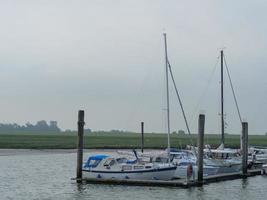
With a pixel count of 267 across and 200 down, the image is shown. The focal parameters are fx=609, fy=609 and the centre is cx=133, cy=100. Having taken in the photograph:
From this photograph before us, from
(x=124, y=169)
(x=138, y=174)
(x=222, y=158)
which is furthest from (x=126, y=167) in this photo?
(x=222, y=158)

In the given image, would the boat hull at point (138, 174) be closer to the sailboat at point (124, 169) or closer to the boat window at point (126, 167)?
the sailboat at point (124, 169)

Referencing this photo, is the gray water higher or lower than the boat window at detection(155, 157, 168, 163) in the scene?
lower

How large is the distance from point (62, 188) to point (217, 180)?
12686mm

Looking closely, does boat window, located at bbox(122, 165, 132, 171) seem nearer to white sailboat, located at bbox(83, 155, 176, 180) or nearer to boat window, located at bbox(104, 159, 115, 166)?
white sailboat, located at bbox(83, 155, 176, 180)

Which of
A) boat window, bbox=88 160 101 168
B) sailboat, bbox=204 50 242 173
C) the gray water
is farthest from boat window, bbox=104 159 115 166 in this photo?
sailboat, bbox=204 50 242 173

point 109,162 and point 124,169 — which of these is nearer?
point 124,169

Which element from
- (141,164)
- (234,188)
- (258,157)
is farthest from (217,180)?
(258,157)

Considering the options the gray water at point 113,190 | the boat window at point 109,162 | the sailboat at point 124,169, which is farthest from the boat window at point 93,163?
the gray water at point 113,190

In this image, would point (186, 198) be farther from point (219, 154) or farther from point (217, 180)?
point (219, 154)

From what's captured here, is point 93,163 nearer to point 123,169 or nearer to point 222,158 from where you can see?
point 123,169

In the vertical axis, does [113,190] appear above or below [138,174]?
below

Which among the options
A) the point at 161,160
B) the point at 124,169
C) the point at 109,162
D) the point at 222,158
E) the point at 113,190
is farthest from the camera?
the point at 222,158

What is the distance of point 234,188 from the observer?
154ft

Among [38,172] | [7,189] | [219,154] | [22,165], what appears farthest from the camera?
[22,165]
